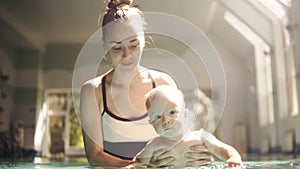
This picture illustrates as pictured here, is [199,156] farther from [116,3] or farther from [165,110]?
[116,3]

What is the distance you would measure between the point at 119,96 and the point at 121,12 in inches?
6.2

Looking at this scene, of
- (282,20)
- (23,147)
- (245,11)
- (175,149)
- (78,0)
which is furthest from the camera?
(23,147)

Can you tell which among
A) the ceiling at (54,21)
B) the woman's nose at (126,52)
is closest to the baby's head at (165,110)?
the woman's nose at (126,52)

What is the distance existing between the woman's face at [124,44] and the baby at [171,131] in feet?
0.35

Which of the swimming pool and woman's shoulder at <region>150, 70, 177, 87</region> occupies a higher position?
woman's shoulder at <region>150, 70, 177, 87</region>

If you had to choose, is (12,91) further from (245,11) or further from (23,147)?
(245,11)

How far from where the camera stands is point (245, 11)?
2096mm

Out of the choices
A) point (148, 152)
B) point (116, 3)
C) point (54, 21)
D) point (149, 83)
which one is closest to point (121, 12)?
point (116, 3)

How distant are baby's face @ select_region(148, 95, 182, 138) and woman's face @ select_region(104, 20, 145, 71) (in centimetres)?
13

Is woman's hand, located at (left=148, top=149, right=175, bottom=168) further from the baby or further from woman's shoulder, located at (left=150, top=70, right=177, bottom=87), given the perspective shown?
woman's shoulder, located at (left=150, top=70, right=177, bottom=87)

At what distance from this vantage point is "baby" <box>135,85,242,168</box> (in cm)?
60

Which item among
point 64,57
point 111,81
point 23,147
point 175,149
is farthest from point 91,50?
point 23,147

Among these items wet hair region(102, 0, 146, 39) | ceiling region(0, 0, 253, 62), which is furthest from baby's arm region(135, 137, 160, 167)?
ceiling region(0, 0, 253, 62)

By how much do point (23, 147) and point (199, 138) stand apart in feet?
6.52
